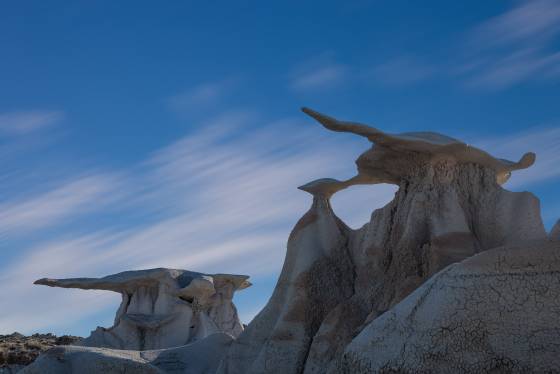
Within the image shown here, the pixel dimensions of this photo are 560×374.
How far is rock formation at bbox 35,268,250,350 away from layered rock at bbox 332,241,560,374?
51.0ft

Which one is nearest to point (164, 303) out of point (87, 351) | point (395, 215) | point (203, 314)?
point (203, 314)

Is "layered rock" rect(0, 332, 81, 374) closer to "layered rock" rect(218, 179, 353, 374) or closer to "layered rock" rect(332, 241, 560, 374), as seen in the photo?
"layered rock" rect(218, 179, 353, 374)

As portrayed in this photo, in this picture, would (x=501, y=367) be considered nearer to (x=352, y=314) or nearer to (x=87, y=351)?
(x=352, y=314)

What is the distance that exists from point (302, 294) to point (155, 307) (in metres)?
11.7

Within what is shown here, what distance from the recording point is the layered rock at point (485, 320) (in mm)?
8195

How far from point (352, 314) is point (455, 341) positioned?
14.4ft

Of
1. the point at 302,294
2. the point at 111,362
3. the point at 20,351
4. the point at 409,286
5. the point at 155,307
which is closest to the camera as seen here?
the point at 409,286

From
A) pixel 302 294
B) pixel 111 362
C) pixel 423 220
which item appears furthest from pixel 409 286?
pixel 111 362

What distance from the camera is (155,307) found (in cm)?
2508

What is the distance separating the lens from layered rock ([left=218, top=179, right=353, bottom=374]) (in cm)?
1371

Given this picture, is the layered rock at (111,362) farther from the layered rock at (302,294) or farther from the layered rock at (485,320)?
the layered rock at (485,320)

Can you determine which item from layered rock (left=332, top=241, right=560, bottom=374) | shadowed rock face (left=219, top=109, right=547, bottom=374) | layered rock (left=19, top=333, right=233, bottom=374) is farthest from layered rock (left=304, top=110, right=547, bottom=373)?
layered rock (left=19, top=333, right=233, bottom=374)

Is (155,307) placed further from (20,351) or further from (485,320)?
(485,320)

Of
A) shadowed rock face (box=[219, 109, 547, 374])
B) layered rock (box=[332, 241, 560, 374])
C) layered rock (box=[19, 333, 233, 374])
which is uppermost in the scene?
shadowed rock face (box=[219, 109, 547, 374])
